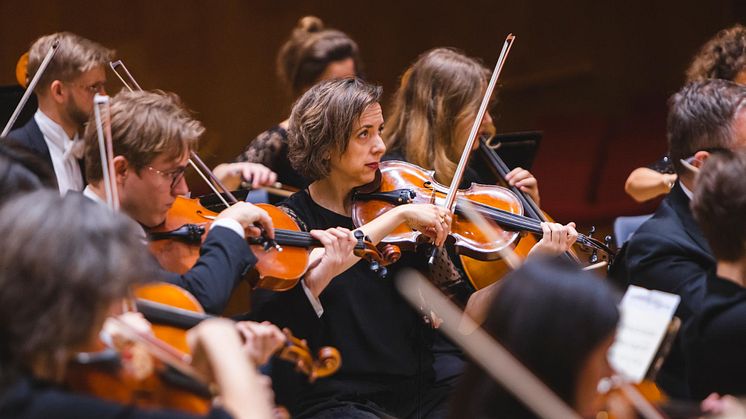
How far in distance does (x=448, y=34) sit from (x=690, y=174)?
2.86 m

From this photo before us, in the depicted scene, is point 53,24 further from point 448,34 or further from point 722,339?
point 722,339

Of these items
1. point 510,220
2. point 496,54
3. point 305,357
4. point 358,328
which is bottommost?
point 496,54

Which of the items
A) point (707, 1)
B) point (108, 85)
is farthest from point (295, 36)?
point (707, 1)

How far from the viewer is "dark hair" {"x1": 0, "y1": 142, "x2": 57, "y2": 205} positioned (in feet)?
5.08

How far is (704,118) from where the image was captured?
223 cm

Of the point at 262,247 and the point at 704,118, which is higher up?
the point at 704,118

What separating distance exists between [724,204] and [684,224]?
37cm

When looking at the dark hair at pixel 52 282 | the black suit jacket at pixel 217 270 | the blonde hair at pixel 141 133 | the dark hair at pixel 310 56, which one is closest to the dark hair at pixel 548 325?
the dark hair at pixel 52 282

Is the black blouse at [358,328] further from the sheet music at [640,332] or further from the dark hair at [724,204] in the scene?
the dark hair at [724,204]

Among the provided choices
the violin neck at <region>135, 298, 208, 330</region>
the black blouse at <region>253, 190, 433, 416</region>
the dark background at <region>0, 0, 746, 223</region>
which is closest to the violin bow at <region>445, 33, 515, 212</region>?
the black blouse at <region>253, 190, 433, 416</region>

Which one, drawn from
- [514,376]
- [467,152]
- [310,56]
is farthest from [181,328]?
[310,56]

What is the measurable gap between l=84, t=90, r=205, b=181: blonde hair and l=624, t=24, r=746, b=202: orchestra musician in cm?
149

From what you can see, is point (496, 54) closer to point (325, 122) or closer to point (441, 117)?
point (441, 117)

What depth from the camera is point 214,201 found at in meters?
2.36
